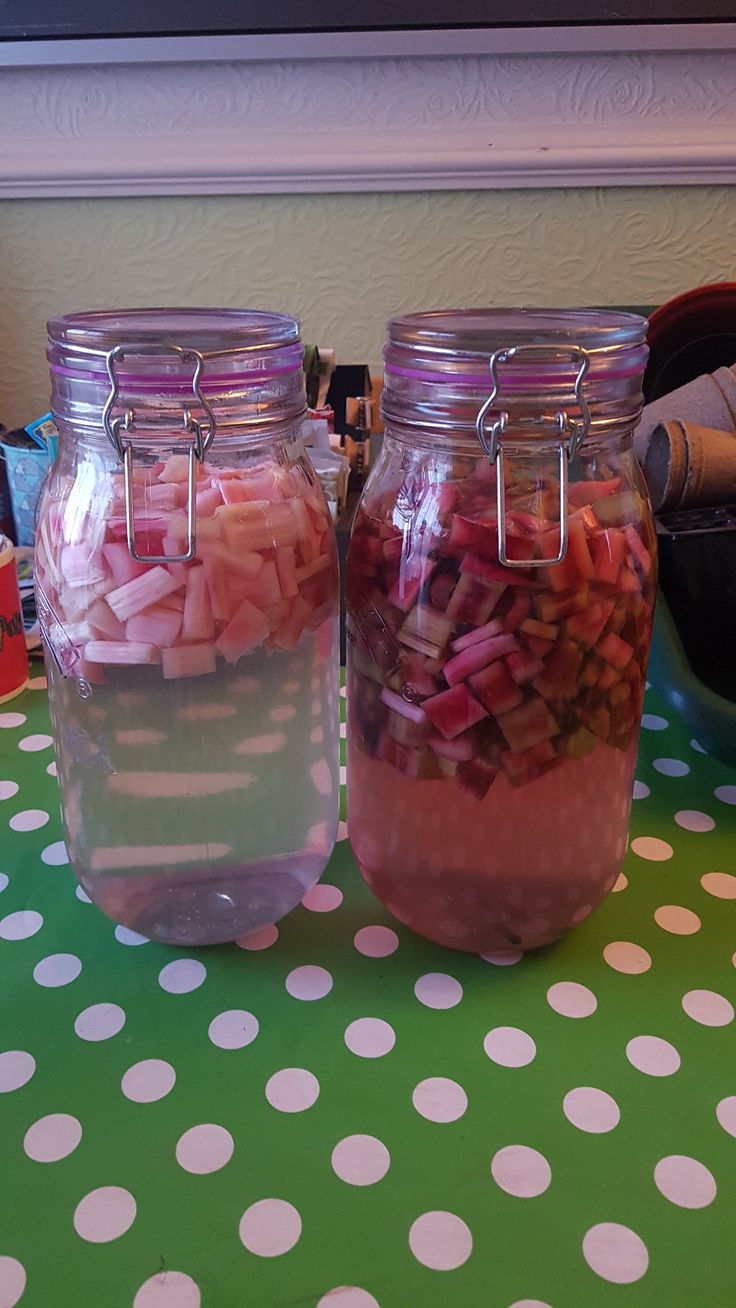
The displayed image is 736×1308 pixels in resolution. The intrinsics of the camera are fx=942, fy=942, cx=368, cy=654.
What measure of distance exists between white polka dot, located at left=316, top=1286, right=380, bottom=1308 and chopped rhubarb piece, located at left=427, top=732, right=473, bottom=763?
6.9 inches

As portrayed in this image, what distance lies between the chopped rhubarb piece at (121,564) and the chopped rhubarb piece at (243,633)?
0.12 ft

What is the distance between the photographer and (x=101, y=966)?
40 centimetres

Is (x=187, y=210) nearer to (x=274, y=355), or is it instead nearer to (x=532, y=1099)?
(x=274, y=355)

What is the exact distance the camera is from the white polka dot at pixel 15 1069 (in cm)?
34

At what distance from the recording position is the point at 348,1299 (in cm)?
28

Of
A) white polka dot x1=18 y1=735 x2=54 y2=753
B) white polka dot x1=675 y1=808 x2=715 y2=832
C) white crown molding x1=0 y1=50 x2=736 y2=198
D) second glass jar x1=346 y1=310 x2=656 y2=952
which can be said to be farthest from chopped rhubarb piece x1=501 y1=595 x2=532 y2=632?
white crown molding x1=0 y1=50 x2=736 y2=198

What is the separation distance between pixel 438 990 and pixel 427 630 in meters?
0.15

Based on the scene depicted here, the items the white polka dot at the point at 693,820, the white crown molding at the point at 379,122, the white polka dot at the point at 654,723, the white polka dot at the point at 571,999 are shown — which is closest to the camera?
the white polka dot at the point at 571,999

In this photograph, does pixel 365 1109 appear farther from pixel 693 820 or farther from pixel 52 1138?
pixel 693 820

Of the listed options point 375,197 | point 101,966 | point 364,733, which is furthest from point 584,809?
point 375,197

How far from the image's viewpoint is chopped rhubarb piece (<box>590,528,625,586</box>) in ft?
1.14

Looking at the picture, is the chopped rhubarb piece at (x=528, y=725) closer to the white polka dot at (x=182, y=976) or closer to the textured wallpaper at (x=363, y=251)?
the white polka dot at (x=182, y=976)

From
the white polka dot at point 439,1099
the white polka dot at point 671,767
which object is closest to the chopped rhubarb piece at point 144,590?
the white polka dot at point 439,1099

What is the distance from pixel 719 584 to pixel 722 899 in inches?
6.6
